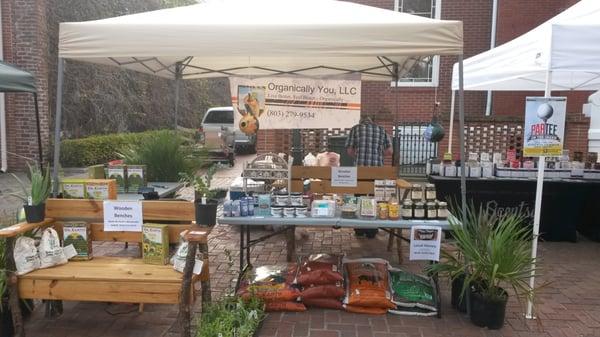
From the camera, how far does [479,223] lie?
3.68 meters

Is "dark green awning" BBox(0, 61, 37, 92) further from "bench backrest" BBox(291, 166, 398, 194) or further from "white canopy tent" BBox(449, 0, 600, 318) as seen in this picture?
"white canopy tent" BBox(449, 0, 600, 318)

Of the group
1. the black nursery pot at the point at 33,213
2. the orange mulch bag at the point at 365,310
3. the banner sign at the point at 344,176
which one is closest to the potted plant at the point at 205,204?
the black nursery pot at the point at 33,213

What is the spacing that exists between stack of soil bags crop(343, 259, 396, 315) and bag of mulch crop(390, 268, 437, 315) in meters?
0.06

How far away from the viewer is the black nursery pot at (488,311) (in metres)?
3.63

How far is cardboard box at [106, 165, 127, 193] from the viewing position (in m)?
4.93

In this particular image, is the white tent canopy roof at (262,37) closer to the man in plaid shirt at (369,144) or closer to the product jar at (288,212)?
the product jar at (288,212)

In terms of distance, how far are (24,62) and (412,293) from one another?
32.4 ft

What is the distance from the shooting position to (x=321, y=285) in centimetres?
400

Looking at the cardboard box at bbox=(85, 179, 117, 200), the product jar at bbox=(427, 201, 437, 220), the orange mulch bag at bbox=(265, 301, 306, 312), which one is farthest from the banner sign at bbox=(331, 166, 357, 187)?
the cardboard box at bbox=(85, 179, 117, 200)

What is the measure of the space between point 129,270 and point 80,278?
0.32 metres

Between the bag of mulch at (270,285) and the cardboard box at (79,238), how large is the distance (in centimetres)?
125

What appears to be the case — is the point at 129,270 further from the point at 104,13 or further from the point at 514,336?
the point at 104,13

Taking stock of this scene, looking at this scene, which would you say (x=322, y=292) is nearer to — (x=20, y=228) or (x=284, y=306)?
(x=284, y=306)

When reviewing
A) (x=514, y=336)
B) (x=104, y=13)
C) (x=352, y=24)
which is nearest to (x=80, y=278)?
(x=352, y=24)
